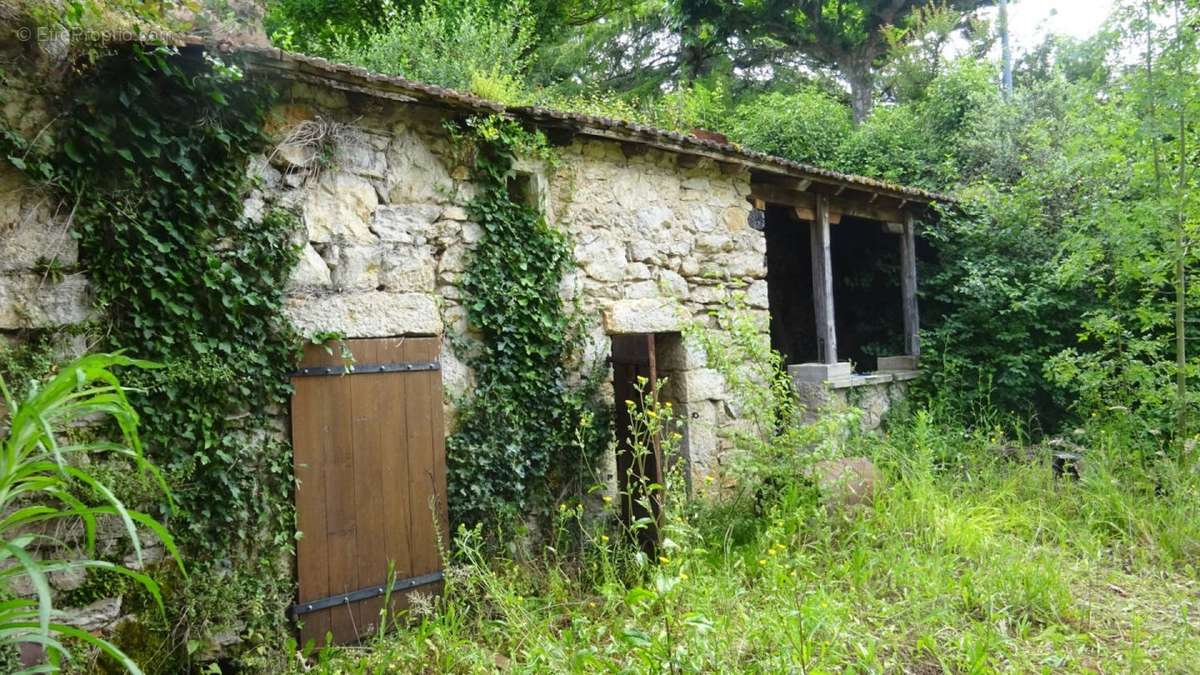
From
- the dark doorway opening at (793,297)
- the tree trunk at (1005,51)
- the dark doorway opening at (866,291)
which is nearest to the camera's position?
the dark doorway opening at (866,291)

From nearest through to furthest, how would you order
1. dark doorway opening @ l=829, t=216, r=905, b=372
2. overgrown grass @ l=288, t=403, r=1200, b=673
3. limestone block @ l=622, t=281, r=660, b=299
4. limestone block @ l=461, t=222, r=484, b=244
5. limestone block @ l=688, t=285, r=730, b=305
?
overgrown grass @ l=288, t=403, r=1200, b=673
limestone block @ l=461, t=222, r=484, b=244
limestone block @ l=622, t=281, r=660, b=299
limestone block @ l=688, t=285, r=730, b=305
dark doorway opening @ l=829, t=216, r=905, b=372

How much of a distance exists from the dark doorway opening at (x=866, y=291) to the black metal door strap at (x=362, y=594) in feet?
19.8

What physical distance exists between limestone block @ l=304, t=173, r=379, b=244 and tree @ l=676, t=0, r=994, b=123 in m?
11.6

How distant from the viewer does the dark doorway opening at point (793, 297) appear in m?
9.24

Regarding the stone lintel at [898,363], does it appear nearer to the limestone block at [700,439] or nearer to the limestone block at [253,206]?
the limestone block at [700,439]

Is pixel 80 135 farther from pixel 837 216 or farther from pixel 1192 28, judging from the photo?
pixel 1192 28

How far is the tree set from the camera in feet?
43.7

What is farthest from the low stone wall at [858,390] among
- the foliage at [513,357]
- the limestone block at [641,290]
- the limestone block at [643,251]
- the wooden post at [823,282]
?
the foliage at [513,357]

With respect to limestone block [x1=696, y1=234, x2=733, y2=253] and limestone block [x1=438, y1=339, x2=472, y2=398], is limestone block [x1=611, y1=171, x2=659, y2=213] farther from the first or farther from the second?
limestone block [x1=438, y1=339, x2=472, y2=398]

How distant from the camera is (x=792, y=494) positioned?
14.8 ft

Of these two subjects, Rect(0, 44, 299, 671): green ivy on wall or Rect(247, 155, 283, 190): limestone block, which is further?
Rect(247, 155, 283, 190): limestone block

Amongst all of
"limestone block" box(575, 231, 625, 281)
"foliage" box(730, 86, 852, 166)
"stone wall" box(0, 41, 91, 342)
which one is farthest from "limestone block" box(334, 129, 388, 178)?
"foliage" box(730, 86, 852, 166)

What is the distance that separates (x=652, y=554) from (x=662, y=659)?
1833mm

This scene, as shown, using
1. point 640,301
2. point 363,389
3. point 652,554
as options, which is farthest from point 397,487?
point 640,301
